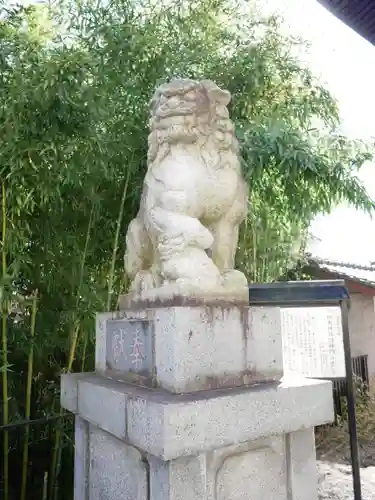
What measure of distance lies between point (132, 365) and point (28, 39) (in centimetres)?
216

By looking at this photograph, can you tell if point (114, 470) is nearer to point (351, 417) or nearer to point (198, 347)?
point (198, 347)

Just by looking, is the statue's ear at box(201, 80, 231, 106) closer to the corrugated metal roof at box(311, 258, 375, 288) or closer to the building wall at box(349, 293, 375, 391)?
the corrugated metal roof at box(311, 258, 375, 288)

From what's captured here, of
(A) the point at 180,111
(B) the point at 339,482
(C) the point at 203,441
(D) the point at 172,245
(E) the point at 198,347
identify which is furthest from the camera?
(B) the point at 339,482

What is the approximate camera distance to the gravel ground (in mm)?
4173

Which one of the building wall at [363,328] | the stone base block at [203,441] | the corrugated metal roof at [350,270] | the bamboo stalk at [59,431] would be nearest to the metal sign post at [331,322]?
the stone base block at [203,441]

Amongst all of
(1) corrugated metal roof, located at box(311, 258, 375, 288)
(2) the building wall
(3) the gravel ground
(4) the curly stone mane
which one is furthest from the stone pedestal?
(2) the building wall

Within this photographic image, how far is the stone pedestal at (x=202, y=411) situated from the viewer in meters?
1.68

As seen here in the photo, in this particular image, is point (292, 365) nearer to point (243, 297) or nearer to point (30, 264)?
point (243, 297)

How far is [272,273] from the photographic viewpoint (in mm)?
4613

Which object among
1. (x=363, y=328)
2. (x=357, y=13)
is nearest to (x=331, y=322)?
(x=357, y=13)

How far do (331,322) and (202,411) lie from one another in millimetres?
1386

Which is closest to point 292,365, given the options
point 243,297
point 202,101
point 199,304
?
point 243,297

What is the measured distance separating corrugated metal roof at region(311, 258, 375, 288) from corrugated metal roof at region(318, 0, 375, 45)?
5567 millimetres

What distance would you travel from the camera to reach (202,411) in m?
1.68
